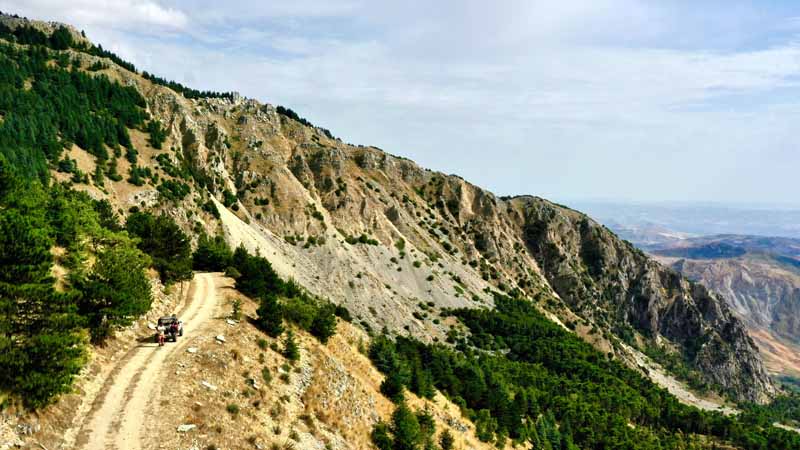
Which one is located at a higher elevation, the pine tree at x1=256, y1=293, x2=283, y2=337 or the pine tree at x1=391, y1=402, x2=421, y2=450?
the pine tree at x1=256, y1=293, x2=283, y2=337

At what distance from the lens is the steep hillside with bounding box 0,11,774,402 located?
287ft

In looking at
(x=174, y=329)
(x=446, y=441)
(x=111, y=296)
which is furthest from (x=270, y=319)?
(x=446, y=441)

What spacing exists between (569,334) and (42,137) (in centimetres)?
12220

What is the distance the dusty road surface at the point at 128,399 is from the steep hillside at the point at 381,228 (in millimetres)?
46087

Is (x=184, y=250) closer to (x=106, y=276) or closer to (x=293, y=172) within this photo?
(x=106, y=276)

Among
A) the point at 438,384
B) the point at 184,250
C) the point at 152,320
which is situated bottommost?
the point at 438,384

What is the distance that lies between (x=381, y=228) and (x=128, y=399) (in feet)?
330

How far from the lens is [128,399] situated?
934 inches

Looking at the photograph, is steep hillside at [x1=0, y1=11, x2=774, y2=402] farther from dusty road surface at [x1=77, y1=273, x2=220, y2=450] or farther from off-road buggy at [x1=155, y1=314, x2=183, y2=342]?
dusty road surface at [x1=77, y1=273, x2=220, y2=450]

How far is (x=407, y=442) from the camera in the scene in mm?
31219

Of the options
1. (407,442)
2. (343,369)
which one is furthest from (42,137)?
(407,442)

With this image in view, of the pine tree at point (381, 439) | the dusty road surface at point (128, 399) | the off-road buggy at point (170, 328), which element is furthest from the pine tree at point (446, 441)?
the off-road buggy at point (170, 328)

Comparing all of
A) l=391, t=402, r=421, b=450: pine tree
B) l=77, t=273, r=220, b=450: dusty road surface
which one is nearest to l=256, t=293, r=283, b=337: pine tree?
l=77, t=273, r=220, b=450: dusty road surface

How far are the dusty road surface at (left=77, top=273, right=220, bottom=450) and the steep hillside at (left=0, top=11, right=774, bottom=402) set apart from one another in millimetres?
46087
